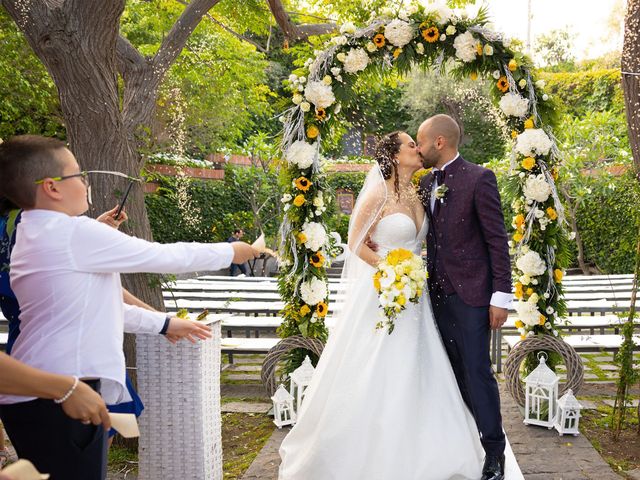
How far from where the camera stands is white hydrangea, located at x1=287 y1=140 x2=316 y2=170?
537 cm

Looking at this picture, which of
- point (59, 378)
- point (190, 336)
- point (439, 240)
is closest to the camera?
point (59, 378)

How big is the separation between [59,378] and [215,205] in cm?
1659

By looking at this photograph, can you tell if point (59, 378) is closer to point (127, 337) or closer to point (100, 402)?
point (100, 402)

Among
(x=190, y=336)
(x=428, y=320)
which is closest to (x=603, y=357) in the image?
(x=428, y=320)

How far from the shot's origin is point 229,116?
17.4 meters

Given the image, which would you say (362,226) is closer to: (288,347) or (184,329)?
(288,347)

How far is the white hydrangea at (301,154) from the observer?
5367mm

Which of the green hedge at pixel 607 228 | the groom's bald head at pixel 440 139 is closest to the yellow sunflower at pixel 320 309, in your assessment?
the groom's bald head at pixel 440 139

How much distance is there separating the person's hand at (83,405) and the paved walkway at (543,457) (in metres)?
2.51

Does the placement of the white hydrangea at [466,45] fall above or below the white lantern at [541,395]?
above

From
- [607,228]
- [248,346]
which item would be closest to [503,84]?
[248,346]

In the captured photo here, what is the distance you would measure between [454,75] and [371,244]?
1874 millimetres

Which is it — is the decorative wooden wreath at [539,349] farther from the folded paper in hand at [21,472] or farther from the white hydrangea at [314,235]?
the folded paper in hand at [21,472]

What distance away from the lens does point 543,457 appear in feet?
15.0
